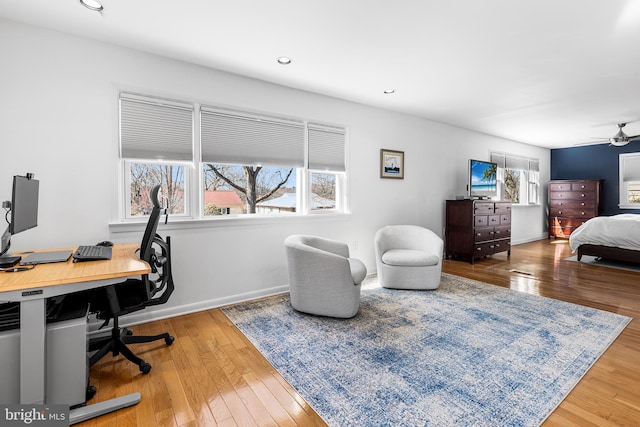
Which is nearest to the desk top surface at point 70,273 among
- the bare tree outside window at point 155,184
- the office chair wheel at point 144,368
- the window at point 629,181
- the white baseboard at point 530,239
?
the office chair wheel at point 144,368

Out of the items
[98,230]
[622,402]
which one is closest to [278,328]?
[98,230]

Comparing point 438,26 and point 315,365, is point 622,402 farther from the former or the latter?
point 438,26

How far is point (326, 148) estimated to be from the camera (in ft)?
13.4

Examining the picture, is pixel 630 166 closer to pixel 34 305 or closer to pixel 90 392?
pixel 90 392

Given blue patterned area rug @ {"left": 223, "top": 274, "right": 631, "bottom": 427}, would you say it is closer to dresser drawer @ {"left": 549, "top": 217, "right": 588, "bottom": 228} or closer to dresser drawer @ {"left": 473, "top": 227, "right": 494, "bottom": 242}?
dresser drawer @ {"left": 473, "top": 227, "right": 494, "bottom": 242}

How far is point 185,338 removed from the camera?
2.57m

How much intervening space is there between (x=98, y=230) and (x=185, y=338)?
119 cm

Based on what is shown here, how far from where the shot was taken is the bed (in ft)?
16.0

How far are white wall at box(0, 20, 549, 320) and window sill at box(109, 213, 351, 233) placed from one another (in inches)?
0.9

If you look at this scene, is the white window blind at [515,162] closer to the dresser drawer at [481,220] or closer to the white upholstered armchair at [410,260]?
the dresser drawer at [481,220]

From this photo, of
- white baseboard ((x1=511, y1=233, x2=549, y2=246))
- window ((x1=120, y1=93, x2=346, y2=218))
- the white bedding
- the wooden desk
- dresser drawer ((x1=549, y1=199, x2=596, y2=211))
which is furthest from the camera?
dresser drawer ((x1=549, y1=199, x2=596, y2=211))

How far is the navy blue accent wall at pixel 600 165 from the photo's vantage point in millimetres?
7332

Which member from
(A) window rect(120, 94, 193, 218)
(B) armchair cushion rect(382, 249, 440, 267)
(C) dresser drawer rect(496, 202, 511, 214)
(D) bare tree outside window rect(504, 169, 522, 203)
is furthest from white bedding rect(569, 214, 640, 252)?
(A) window rect(120, 94, 193, 218)

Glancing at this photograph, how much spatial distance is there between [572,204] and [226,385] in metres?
9.00
